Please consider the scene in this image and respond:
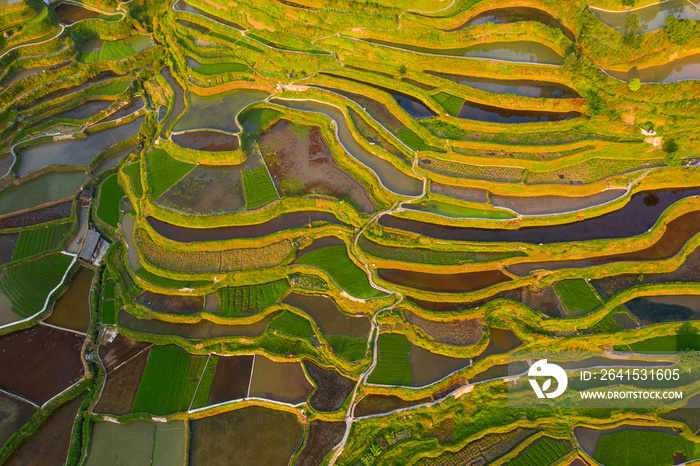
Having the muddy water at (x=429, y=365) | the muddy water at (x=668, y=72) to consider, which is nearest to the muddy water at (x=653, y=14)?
the muddy water at (x=668, y=72)

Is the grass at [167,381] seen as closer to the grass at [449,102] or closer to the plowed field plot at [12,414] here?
the plowed field plot at [12,414]

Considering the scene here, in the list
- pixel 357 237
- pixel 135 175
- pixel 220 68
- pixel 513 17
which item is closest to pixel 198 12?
pixel 220 68

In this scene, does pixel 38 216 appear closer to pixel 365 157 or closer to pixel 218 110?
pixel 218 110

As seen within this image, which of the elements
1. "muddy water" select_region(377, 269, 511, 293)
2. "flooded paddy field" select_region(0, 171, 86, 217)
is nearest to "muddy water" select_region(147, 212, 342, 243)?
"muddy water" select_region(377, 269, 511, 293)

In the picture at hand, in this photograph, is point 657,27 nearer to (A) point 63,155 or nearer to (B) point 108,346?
(B) point 108,346

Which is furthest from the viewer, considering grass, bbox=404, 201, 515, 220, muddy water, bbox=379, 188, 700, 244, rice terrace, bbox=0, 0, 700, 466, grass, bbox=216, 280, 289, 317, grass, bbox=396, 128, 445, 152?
grass, bbox=396, 128, 445, 152

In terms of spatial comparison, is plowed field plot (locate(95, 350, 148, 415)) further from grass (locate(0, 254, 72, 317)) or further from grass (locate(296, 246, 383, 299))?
grass (locate(296, 246, 383, 299))

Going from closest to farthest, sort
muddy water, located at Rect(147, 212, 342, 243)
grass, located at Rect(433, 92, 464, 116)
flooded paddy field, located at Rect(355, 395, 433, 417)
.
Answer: flooded paddy field, located at Rect(355, 395, 433, 417), muddy water, located at Rect(147, 212, 342, 243), grass, located at Rect(433, 92, 464, 116)
